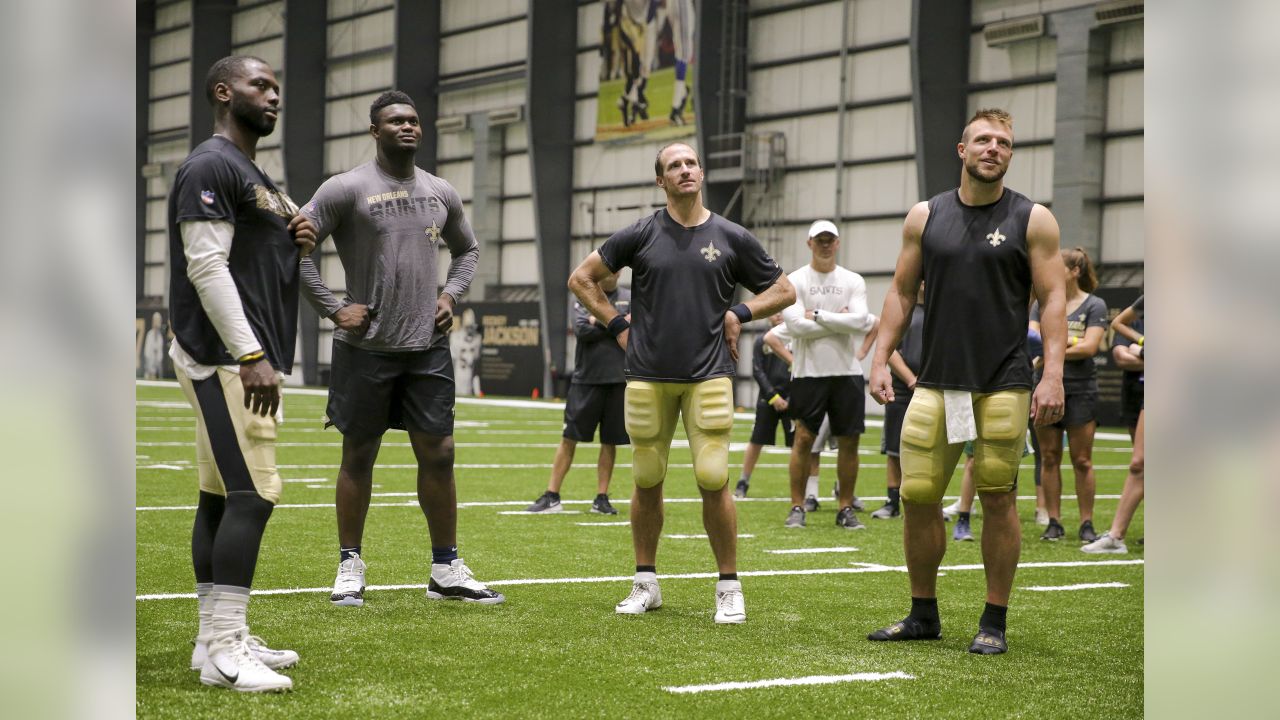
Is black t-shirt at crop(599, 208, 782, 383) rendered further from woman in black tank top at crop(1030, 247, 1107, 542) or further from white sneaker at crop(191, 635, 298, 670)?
woman in black tank top at crop(1030, 247, 1107, 542)

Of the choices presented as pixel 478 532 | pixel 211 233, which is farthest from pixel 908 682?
pixel 478 532

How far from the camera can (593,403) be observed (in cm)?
1052

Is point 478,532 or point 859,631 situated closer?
point 859,631

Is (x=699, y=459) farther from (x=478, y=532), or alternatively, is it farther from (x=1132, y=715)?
(x=478, y=532)

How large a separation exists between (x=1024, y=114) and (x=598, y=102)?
37.4 feet

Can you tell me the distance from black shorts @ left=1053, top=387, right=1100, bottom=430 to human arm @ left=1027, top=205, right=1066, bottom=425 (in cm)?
392

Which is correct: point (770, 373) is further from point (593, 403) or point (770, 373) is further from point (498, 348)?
point (498, 348)

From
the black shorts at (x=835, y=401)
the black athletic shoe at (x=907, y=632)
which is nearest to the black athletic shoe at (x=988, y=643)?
the black athletic shoe at (x=907, y=632)

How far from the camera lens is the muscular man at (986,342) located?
207 inches

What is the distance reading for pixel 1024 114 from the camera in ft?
85.3

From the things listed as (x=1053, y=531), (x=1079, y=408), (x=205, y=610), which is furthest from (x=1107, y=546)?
(x=205, y=610)

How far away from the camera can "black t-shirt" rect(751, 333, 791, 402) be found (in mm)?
11258

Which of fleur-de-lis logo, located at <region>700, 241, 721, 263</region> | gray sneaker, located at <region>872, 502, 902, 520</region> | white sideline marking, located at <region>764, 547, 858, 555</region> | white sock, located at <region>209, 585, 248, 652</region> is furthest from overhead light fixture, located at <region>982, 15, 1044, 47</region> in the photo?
white sock, located at <region>209, 585, 248, 652</region>

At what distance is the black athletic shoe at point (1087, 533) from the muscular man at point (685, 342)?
3800 mm
